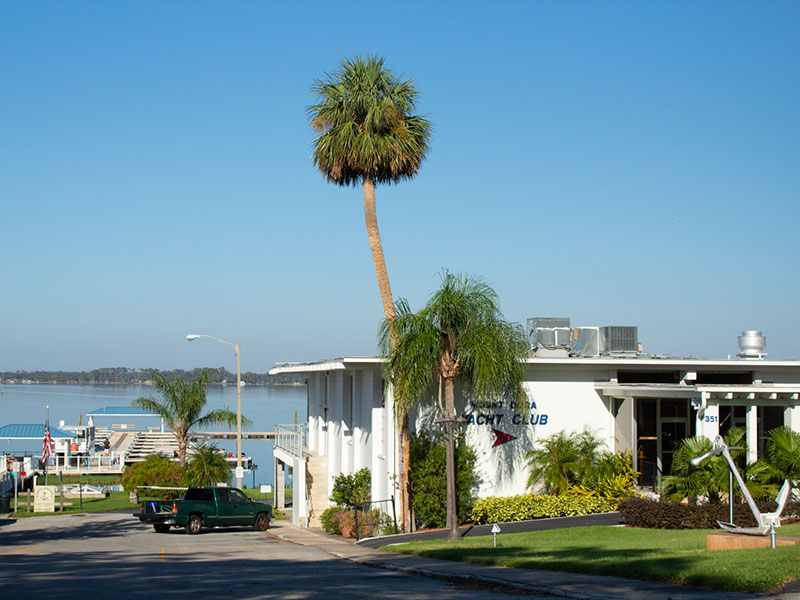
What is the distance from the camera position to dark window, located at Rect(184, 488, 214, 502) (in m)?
30.3

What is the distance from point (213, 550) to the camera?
74.2ft

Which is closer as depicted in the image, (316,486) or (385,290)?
(385,290)

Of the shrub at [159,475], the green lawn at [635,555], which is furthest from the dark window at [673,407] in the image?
the shrub at [159,475]

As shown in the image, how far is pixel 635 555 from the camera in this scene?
1520 cm

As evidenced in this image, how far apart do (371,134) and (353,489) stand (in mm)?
11260

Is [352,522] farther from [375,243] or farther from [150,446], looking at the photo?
[150,446]

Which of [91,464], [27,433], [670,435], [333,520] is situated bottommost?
[91,464]

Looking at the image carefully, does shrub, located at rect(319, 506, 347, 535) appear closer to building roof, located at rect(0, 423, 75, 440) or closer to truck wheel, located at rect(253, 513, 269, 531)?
truck wheel, located at rect(253, 513, 269, 531)

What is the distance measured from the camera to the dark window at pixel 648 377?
2712cm

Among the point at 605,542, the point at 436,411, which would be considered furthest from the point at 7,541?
the point at 605,542

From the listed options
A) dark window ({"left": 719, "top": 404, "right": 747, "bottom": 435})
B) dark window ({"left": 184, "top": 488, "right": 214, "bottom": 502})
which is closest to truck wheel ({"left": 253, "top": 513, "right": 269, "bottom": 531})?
dark window ({"left": 184, "top": 488, "right": 214, "bottom": 502})

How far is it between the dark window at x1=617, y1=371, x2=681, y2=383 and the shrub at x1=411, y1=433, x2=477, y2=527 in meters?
5.80

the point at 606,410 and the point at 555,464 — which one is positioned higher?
the point at 606,410

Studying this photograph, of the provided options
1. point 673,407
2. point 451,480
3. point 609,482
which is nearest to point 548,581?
point 451,480
